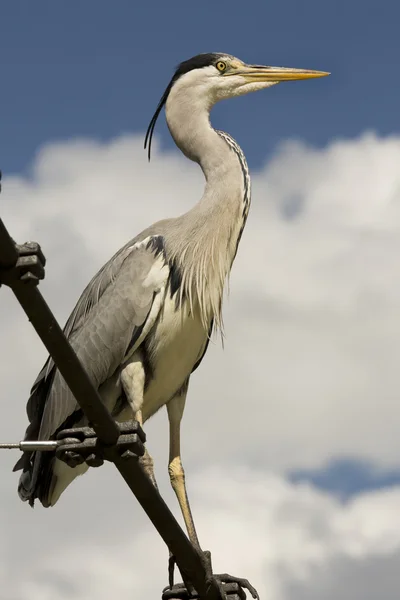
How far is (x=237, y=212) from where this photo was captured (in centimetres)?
671

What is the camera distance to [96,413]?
3.71m

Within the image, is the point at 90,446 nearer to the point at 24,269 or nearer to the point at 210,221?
the point at 24,269

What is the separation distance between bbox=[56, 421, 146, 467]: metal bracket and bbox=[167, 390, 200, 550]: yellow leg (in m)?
2.08

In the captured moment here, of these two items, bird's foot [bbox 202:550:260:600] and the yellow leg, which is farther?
the yellow leg

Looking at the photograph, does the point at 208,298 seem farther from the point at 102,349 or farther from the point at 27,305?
the point at 27,305

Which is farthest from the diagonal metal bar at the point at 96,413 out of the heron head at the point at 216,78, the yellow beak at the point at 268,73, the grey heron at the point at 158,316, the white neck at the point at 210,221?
the yellow beak at the point at 268,73

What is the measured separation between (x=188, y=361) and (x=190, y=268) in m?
0.56

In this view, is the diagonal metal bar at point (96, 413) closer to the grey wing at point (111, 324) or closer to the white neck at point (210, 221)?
the grey wing at point (111, 324)

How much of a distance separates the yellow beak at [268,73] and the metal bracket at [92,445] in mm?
3969

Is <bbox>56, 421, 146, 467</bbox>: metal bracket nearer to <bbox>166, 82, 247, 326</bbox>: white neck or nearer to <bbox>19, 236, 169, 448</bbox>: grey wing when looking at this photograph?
<bbox>19, 236, 169, 448</bbox>: grey wing

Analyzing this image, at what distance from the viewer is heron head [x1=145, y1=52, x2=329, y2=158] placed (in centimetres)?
718

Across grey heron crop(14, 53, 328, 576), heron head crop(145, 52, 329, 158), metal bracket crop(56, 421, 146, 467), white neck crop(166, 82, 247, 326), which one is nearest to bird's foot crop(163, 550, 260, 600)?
grey heron crop(14, 53, 328, 576)

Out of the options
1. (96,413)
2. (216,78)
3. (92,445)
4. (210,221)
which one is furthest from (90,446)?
(216,78)

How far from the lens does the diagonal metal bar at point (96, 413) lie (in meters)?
3.34
